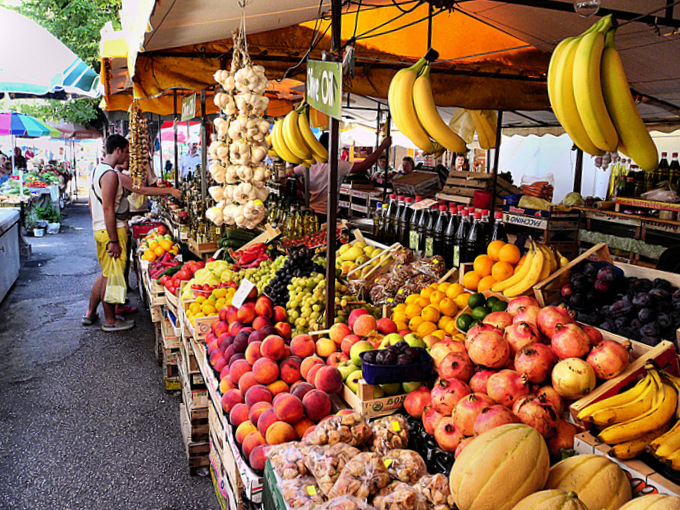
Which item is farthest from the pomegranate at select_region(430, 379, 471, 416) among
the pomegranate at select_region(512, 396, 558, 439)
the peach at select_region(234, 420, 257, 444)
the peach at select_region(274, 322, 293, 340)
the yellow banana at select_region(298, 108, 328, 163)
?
the yellow banana at select_region(298, 108, 328, 163)

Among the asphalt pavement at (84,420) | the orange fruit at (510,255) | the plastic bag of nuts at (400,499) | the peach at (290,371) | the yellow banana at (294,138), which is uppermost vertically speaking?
the yellow banana at (294,138)

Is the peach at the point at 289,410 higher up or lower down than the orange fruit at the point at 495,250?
lower down

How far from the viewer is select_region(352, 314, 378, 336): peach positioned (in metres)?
2.68

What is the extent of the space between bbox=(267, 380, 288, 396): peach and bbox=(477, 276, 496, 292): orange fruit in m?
1.24

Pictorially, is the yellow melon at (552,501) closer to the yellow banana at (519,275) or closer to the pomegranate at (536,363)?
the pomegranate at (536,363)

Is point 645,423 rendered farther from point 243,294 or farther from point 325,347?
point 243,294

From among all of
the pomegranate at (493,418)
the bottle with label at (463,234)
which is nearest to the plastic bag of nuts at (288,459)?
the pomegranate at (493,418)

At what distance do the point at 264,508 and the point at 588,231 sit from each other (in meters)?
6.22

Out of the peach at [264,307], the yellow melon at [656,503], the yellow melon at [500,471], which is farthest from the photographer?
the peach at [264,307]

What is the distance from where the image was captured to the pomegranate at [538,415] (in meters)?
1.70

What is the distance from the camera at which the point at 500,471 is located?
141cm

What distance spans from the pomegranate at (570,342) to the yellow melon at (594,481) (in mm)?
446

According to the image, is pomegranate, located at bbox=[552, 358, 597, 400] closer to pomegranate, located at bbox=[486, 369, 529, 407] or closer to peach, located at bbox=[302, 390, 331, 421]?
pomegranate, located at bbox=[486, 369, 529, 407]

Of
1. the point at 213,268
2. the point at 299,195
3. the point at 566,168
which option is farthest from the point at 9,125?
the point at 566,168
